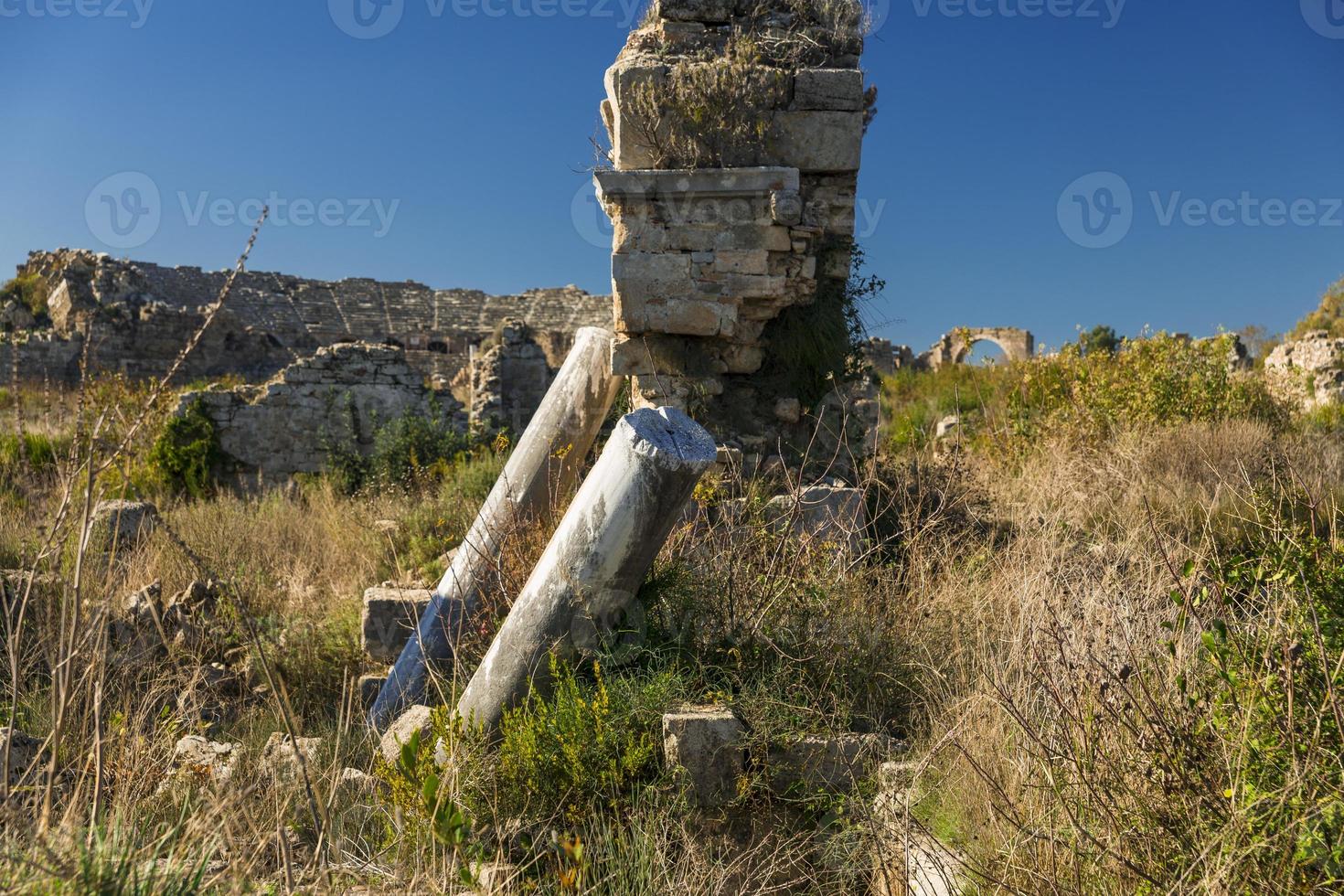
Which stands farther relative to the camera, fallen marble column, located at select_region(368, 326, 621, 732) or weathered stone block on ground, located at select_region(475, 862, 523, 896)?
fallen marble column, located at select_region(368, 326, 621, 732)

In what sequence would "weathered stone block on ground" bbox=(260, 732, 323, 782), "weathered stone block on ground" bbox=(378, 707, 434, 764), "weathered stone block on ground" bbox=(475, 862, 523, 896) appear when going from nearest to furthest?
"weathered stone block on ground" bbox=(475, 862, 523, 896) < "weathered stone block on ground" bbox=(260, 732, 323, 782) < "weathered stone block on ground" bbox=(378, 707, 434, 764)

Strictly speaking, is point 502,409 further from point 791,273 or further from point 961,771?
point 961,771

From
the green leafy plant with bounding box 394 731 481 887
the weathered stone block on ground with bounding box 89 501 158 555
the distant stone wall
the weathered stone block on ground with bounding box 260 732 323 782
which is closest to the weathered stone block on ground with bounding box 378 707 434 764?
the weathered stone block on ground with bounding box 260 732 323 782

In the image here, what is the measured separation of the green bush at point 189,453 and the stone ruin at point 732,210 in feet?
21.6

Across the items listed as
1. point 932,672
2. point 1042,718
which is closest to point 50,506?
point 932,672

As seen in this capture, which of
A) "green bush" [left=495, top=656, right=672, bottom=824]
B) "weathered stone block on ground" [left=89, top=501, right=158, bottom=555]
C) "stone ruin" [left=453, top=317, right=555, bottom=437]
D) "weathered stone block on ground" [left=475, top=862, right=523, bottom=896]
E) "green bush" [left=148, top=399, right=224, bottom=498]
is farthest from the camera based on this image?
"stone ruin" [left=453, top=317, right=555, bottom=437]

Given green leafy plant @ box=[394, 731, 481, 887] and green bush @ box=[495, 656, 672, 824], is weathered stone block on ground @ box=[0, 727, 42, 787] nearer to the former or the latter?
green leafy plant @ box=[394, 731, 481, 887]

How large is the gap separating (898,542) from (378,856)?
4.19 meters

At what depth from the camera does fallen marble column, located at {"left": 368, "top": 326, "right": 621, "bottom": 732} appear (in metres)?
4.71

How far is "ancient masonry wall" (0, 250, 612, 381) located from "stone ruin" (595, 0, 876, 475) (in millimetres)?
13178

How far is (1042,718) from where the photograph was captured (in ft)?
9.56

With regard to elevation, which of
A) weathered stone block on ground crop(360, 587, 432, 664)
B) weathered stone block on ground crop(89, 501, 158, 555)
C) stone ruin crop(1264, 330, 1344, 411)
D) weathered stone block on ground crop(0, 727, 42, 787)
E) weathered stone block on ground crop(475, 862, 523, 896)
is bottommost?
weathered stone block on ground crop(0, 727, 42, 787)

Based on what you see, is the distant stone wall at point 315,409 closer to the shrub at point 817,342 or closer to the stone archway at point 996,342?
the shrub at point 817,342

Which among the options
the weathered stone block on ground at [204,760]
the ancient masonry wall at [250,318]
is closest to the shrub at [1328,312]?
the ancient masonry wall at [250,318]
